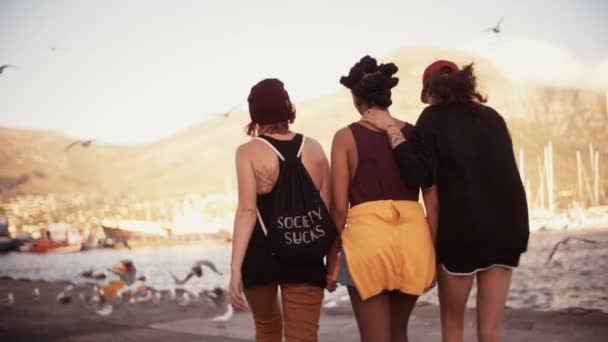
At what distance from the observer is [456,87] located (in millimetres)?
2496

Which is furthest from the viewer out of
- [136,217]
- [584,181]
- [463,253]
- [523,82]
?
[136,217]

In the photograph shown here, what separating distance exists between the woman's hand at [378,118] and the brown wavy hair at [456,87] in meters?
0.16

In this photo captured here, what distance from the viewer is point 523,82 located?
17.5 meters

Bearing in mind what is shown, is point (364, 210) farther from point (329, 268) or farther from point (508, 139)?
point (508, 139)

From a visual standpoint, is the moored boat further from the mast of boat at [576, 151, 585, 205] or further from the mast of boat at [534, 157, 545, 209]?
the mast of boat at [576, 151, 585, 205]

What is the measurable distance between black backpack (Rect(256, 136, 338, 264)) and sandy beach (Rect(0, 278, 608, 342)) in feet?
9.08

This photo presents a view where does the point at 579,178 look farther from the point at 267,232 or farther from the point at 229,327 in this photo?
the point at 267,232

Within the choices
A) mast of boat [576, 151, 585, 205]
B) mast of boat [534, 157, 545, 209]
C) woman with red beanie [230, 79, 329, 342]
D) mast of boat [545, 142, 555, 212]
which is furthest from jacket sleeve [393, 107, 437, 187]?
mast of boat [534, 157, 545, 209]

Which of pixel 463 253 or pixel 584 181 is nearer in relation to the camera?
pixel 463 253

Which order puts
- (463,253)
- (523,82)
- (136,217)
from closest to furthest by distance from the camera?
1. (463,253)
2. (523,82)
3. (136,217)

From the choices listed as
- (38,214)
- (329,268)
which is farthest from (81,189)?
(329,268)

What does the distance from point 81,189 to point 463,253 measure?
1675cm

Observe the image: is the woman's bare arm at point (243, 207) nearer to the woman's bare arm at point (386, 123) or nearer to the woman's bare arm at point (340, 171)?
the woman's bare arm at point (340, 171)

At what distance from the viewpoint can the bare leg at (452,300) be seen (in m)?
2.46
